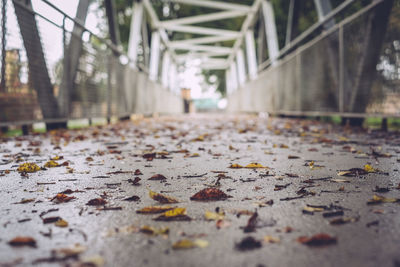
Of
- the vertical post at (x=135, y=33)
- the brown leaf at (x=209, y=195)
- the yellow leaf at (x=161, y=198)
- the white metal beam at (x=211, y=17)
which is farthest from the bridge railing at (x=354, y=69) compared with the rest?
the white metal beam at (x=211, y=17)

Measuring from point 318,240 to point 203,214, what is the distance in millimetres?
474

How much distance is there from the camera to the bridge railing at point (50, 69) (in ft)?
15.6

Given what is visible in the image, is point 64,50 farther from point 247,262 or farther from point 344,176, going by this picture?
point 247,262

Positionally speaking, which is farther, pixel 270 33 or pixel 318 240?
pixel 270 33

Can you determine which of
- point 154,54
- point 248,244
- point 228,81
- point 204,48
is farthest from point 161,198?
point 228,81

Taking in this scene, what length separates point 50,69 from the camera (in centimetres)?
586

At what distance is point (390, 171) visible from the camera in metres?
2.26

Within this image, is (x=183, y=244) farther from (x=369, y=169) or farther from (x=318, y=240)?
(x=369, y=169)

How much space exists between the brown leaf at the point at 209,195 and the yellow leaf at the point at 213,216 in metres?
0.24

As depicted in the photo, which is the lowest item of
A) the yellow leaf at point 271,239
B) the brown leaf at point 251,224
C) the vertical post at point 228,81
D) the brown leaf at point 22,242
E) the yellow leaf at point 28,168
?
the yellow leaf at point 271,239

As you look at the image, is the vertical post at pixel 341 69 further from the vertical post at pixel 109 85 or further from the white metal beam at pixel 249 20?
the white metal beam at pixel 249 20

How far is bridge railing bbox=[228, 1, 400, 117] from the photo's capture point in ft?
15.6

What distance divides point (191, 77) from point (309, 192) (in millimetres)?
39226

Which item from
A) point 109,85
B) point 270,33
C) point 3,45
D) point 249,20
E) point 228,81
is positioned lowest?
point 109,85
